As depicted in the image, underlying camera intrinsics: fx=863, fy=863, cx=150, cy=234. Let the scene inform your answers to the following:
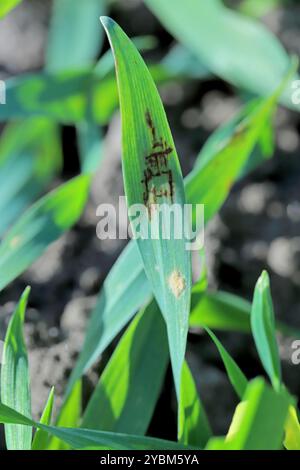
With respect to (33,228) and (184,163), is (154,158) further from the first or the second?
(184,163)

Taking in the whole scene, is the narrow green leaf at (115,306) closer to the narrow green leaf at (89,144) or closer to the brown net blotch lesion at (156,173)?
the brown net blotch lesion at (156,173)

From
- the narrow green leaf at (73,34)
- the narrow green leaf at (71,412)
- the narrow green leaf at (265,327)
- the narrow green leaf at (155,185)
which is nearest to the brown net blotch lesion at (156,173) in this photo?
the narrow green leaf at (155,185)

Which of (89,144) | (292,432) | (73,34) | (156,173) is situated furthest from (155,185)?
(73,34)

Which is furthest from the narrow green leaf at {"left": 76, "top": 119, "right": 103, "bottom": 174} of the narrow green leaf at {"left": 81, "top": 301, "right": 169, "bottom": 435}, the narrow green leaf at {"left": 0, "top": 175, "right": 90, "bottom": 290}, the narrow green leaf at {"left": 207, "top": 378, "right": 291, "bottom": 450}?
the narrow green leaf at {"left": 207, "top": 378, "right": 291, "bottom": 450}

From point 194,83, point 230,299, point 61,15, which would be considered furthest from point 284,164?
point 61,15

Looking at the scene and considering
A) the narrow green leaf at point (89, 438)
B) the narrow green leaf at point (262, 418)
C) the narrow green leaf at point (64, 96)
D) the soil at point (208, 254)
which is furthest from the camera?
the narrow green leaf at point (64, 96)

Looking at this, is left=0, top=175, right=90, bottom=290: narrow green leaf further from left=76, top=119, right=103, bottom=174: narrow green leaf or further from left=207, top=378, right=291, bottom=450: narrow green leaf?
left=207, top=378, right=291, bottom=450: narrow green leaf
